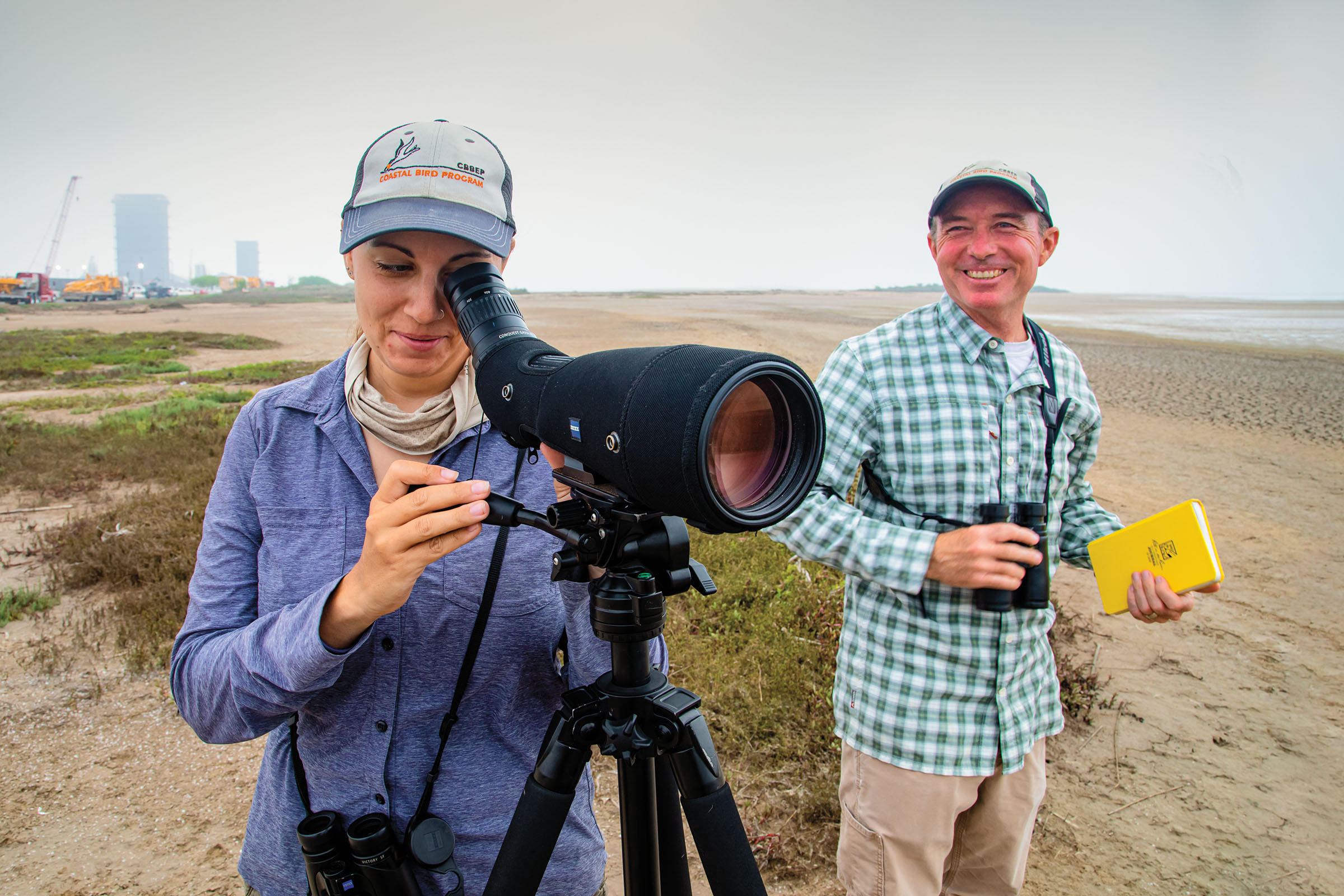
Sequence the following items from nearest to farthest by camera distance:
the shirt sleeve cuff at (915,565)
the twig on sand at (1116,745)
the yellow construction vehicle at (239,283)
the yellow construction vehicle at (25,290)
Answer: the shirt sleeve cuff at (915,565), the twig on sand at (1116,745), the yellow construction vehicle at (25,290), the yellow construction vehicle at (239,283)

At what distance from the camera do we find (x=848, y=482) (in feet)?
6.95

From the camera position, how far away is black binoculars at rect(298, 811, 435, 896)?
1.22 m

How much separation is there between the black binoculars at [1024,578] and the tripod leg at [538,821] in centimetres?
121

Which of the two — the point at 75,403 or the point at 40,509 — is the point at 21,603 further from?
the point at 75,403

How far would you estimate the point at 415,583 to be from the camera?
123 centimetres

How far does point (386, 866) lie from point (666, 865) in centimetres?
48

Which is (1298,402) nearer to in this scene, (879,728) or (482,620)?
(879,728)

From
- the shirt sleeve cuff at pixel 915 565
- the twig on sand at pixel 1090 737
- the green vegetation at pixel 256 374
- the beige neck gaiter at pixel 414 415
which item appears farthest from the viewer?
the green vegetation at pixel 256 374

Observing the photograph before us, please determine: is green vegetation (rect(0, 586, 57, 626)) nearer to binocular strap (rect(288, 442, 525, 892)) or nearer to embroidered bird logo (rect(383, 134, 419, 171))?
binocular strap (rect(288, 442, 525, 892))

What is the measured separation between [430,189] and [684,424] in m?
0.75

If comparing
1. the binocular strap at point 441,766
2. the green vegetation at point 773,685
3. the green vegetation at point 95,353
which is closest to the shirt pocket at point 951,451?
the binocular strap at point 441,766

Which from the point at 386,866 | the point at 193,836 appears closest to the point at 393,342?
the point at 386,866

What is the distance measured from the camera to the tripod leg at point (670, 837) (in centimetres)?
116

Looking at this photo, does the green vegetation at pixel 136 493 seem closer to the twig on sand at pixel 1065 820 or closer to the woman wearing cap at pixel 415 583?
the woman wearing cap at pixel 415 583
